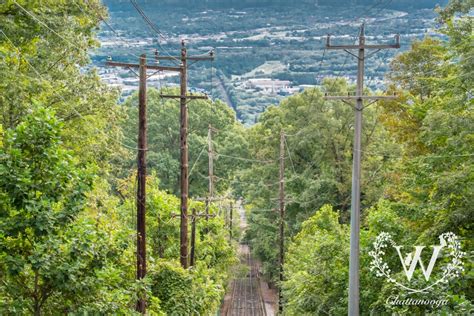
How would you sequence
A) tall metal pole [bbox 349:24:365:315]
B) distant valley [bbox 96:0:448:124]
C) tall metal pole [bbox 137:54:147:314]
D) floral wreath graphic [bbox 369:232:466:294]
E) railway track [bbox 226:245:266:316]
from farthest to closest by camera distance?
1. distant valley [bbox 96:0:448:124]
2. railway track [bbox 226:245:266:316]
3. tall metal pole [bbox 349:24:365:315]
4. tall metal pole [bbox 137:54:147:314]
5. floral wreath graphic [bbox 369:232:466:294]

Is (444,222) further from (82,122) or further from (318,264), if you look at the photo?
(82,122)

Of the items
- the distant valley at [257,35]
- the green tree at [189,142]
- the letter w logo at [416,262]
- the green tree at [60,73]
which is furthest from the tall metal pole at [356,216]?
the distant valley at [257,35]

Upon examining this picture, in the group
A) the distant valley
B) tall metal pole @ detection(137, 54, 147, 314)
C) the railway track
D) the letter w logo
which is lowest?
the railway track

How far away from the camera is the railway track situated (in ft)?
128

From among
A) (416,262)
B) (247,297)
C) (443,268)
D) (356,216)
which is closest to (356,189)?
(356,216)

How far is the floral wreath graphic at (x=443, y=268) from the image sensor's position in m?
11.4

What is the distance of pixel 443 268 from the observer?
11.4m

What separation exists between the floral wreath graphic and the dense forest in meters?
0.19

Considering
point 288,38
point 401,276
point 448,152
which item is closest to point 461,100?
point 448,152

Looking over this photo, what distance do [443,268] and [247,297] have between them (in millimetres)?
34014

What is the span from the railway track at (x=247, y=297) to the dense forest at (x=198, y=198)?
8.86 ft

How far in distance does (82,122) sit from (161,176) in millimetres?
26011

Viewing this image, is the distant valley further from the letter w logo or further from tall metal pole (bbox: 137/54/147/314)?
the letter w logo

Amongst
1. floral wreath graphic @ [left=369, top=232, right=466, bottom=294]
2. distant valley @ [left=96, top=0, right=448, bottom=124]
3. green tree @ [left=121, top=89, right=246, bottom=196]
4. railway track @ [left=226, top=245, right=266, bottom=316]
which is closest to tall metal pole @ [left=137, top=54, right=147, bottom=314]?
floral wreath graphic @ [left=369, top=232, right=466, bottom=294]
